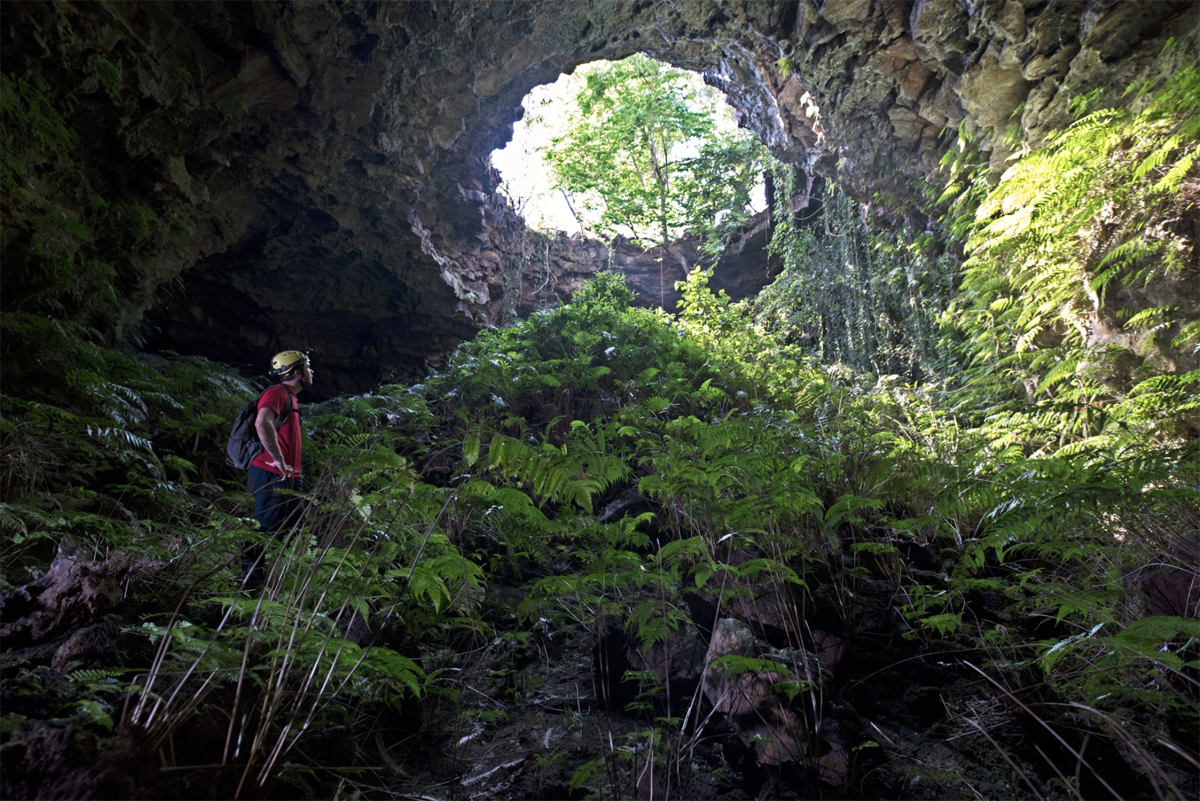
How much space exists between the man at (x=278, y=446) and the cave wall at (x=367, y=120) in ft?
8.14

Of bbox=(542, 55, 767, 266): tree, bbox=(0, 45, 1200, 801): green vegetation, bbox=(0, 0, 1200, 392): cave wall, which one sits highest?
bbox=(542, 55, 767, 266): tree

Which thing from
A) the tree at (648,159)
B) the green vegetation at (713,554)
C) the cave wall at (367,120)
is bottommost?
the green vegetation at (713,554)

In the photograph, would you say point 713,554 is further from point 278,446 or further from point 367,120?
point 367,120

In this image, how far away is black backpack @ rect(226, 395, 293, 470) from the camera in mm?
3686

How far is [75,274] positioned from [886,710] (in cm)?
715

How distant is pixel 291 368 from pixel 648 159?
12.2 m

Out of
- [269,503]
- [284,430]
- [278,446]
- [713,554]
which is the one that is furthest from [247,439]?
[713,554]

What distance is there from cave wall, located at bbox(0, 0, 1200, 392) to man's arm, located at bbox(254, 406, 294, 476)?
272 centimetres

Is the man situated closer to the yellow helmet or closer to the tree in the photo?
the yellow helmet

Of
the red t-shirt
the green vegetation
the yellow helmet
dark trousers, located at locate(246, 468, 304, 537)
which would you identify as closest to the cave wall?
the green vegetation

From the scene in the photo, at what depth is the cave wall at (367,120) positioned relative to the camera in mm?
4816

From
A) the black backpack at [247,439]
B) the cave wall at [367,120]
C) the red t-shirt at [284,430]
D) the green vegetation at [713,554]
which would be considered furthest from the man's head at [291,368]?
the cave wall at [367,120]

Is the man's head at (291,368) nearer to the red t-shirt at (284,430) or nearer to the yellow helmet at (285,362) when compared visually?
the yellow helmet at (285,362)

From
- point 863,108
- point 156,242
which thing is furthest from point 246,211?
point 863,108
